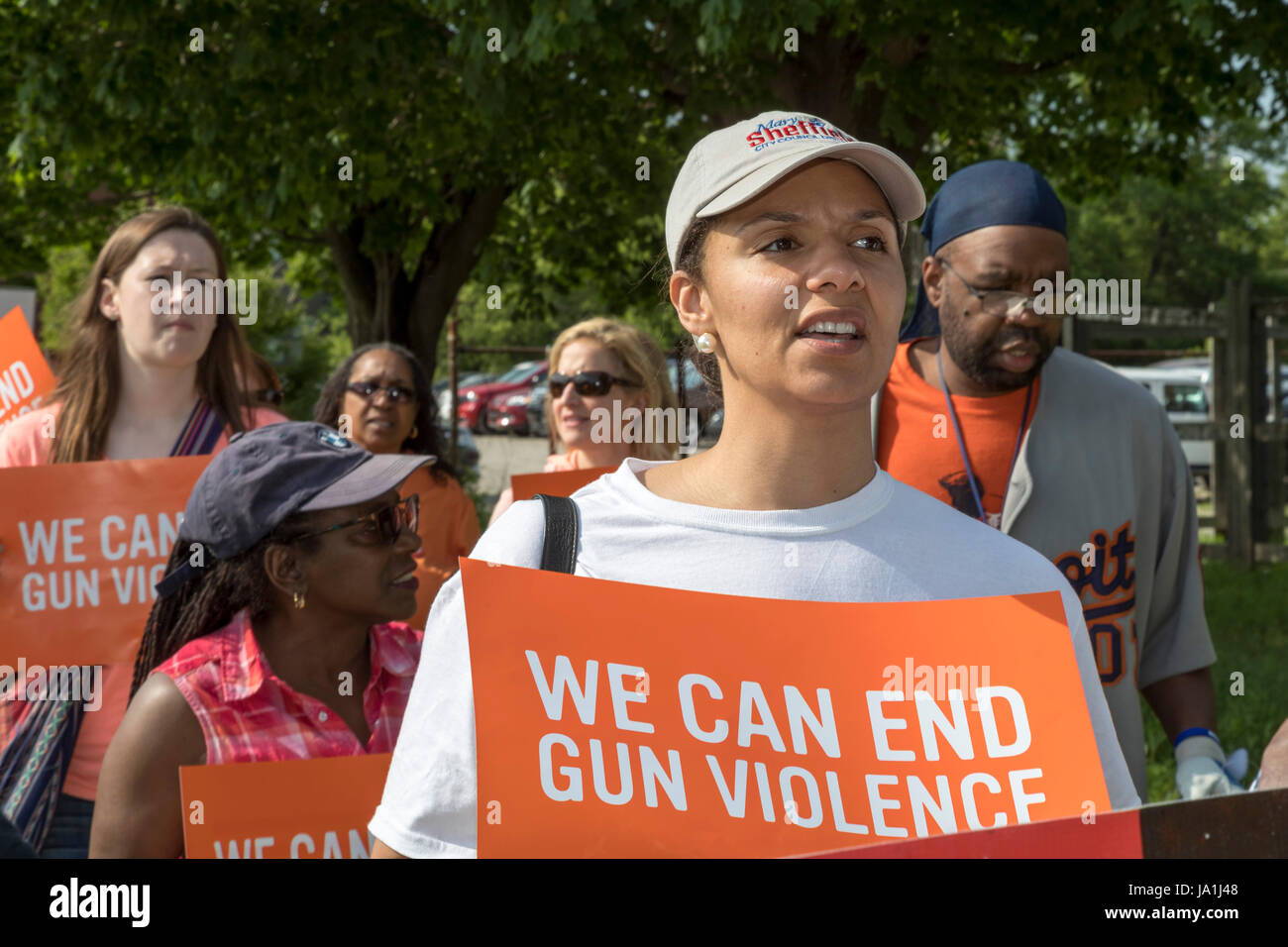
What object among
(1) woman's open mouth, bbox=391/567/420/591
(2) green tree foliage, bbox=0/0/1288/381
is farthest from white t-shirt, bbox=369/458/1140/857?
(2) green tree foliage, bbox=0/0/1288/381

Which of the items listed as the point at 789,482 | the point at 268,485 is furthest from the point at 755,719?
the point at 268,485

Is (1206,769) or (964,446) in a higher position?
(964,446)

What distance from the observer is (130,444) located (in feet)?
11.4

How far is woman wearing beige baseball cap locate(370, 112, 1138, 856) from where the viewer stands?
1633mm

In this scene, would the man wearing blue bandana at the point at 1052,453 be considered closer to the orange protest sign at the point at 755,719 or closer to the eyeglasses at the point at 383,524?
the eyeglasses at the point at 383,524

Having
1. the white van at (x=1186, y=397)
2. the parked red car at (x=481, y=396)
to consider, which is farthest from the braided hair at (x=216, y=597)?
the parked red car at (x=481, y=396)

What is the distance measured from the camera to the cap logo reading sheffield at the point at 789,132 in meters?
1.71

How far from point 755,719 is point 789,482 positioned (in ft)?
0.97

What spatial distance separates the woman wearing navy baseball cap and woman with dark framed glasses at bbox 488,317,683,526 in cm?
163

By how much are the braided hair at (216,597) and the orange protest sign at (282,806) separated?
0.46 m

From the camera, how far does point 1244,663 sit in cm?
763

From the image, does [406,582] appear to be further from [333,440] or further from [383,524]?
[333,440]

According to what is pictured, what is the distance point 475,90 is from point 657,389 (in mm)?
3314
